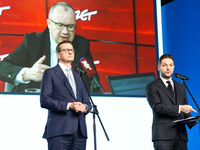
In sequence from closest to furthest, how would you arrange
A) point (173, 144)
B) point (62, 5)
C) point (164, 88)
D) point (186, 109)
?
point (186, 109)
point (173, 144)
point (164, 88)
point (62, 5)

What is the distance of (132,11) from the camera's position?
5.39 metres

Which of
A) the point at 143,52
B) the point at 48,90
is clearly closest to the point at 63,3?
the point at 143,52

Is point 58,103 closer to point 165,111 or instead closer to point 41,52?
point 165,111

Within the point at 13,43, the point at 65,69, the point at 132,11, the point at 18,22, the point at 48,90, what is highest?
the point at 132,11

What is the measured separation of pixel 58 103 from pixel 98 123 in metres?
2.27

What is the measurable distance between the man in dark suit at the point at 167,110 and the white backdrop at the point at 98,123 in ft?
6.52

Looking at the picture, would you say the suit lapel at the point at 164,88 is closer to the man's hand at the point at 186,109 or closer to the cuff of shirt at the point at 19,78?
the man's hand at the point at 186,109

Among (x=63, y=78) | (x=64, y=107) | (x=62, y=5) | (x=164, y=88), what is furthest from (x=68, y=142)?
(x=62, y=5)

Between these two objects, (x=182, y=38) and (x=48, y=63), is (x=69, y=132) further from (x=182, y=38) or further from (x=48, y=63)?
(x=182, y=38)

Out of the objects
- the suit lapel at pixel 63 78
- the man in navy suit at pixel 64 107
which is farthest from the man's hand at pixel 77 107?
the suit lapel at pixel 63 78

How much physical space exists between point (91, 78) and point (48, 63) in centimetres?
72

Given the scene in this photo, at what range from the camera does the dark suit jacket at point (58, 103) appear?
A: 258cm

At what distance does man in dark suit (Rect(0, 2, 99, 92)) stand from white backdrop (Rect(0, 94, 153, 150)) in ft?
0.85

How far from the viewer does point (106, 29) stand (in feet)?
16.9
